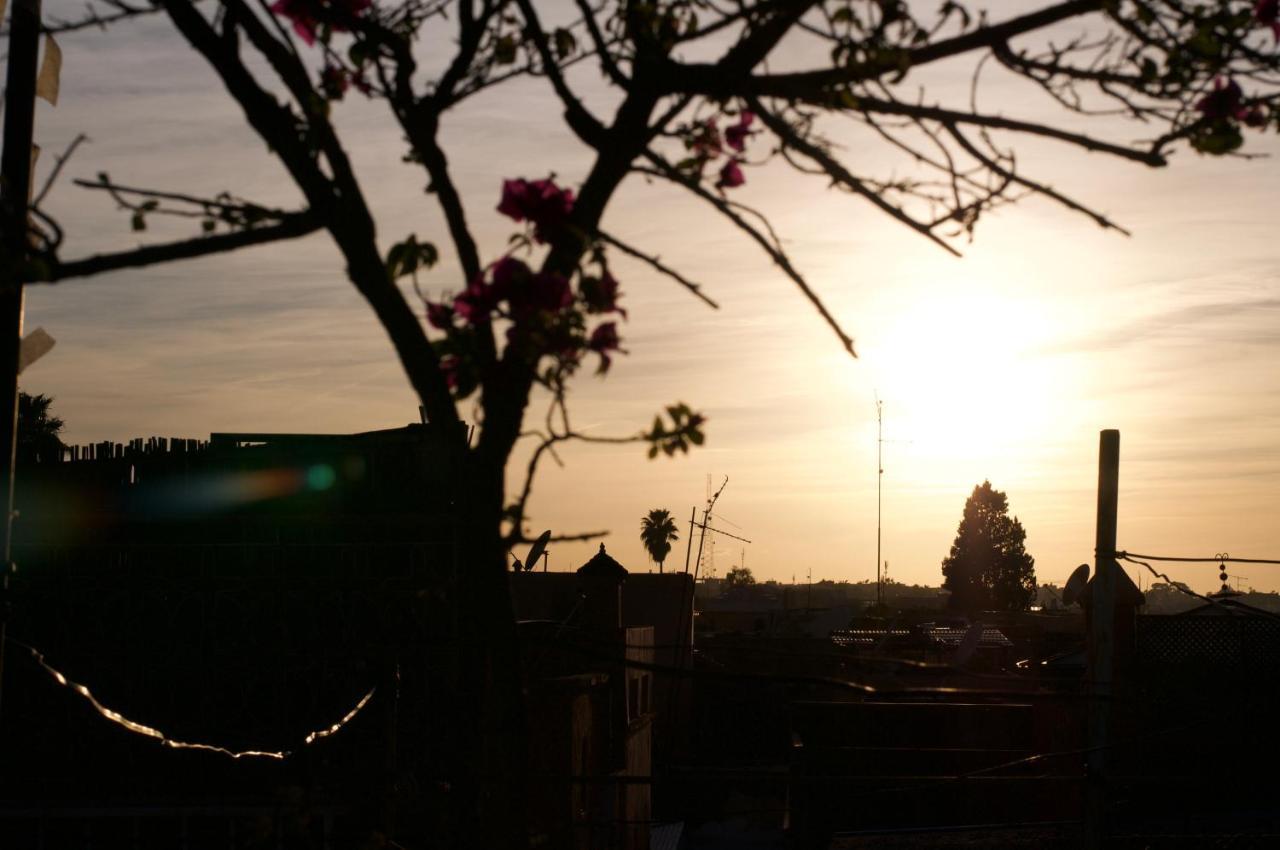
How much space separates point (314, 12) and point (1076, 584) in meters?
13.9

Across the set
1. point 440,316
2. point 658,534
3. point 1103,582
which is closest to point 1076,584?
point 1103,582

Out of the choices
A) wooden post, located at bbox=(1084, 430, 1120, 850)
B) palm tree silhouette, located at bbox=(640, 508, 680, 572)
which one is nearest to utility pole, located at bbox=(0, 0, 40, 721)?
wooden post, located at bbox=(1084, 430, 1120, 850)

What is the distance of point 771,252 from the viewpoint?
3.26 meters

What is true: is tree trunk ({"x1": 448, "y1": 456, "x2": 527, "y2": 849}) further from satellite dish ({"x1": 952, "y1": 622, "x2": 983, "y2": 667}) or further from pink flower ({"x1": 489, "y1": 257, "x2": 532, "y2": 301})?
satellite dish ({"x1": 952, "y1": 622, "x2": 983, "y2": 667})

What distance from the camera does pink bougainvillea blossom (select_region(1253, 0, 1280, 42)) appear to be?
3.52 metres

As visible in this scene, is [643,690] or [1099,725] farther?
[643,690]

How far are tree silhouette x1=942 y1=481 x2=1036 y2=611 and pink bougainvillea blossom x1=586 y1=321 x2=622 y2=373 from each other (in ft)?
375

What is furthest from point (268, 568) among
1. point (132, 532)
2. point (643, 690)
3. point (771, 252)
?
point (643, 690)

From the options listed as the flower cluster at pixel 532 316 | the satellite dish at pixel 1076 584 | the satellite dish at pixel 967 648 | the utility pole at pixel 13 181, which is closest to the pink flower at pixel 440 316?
Result: the flower cluster at pixel 532 316

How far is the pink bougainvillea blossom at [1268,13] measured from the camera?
3518 millimetres

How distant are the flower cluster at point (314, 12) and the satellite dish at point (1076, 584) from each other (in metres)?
13.0

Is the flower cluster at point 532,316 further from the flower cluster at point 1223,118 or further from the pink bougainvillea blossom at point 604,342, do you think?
the flower cluster at point 1223,118

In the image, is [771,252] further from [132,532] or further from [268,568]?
[132,532]

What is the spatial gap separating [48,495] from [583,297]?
9967 millimetres
